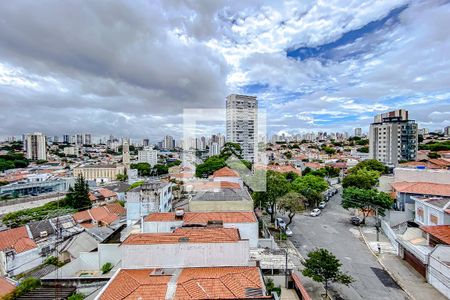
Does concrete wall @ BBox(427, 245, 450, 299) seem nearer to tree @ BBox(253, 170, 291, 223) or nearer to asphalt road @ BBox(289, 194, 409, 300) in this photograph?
asphalt road @ BBox(289, 194, 409, 300)

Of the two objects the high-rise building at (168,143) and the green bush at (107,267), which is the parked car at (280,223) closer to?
the green bush at (107,267)

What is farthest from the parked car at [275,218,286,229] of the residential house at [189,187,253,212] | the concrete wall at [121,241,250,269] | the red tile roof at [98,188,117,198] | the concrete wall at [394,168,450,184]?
the red tile roof at [98,188,117,198]

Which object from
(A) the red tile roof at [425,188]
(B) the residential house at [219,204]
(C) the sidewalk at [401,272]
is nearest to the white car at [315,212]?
(C) the sidewalk at [401,272]

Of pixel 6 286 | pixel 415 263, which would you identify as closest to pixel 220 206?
pixel 6 286

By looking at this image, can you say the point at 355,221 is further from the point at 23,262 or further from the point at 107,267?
the point at 23,262

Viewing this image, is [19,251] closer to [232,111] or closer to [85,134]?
[232,111]

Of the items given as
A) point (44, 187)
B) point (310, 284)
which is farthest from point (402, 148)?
point (44, 187)
